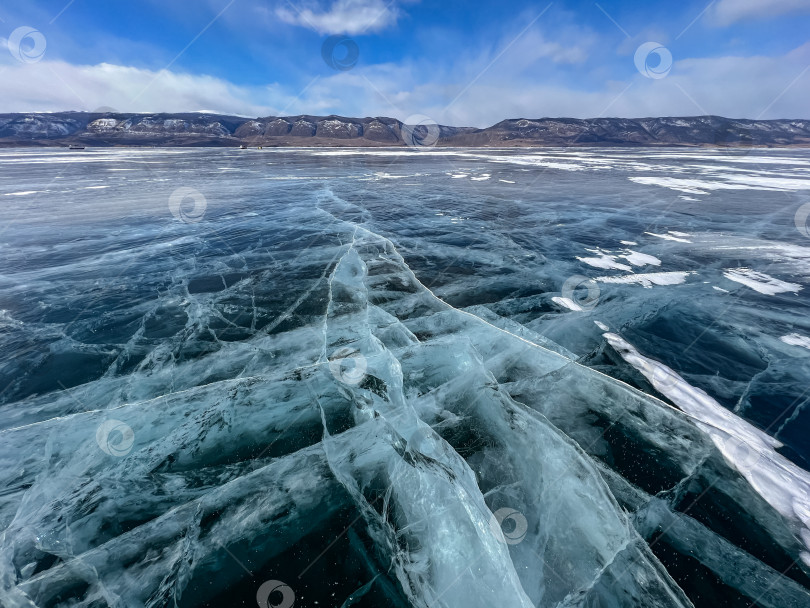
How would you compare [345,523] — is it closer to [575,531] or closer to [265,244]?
[575,531]

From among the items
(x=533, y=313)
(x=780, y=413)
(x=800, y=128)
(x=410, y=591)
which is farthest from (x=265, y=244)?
(x=800, y=128)

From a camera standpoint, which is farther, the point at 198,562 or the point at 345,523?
the point at 345,523

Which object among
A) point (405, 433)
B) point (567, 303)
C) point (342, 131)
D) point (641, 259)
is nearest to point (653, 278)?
point (641, 259)

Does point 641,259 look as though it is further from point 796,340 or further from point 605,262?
point 796,340

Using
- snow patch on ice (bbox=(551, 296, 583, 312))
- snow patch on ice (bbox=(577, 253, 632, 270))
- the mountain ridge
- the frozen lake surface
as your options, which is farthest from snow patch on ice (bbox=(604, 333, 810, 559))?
the mountain ridge

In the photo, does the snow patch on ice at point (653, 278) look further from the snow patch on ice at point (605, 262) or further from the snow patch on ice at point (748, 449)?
the snow patch on ice at point (748, 449)

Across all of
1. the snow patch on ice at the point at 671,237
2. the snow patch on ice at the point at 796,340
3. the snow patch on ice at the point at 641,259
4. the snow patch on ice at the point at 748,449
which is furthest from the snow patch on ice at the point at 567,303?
the snow patch on ice at the point at 671,237
